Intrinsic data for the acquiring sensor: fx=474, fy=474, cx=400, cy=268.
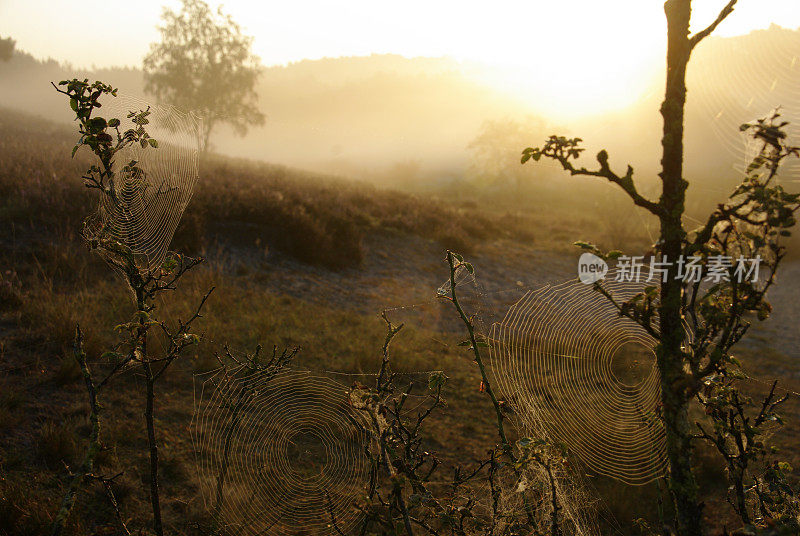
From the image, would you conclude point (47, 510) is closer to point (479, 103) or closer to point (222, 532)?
point (222, 532)

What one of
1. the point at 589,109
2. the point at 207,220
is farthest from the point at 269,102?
the point at 207,220

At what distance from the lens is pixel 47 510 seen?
2.87 m

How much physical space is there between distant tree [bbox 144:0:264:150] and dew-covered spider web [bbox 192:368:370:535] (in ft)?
110

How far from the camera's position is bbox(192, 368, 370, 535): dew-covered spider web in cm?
340

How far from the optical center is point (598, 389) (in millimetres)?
5234

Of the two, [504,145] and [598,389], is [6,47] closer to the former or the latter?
[504,145]

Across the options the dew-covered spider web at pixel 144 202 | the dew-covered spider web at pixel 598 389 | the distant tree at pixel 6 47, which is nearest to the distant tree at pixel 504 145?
the dew-covered spider web at pixel 598 389

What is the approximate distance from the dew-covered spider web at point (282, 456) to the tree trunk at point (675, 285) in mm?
2298

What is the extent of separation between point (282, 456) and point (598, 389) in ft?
11.2

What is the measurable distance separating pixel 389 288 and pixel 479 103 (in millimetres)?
101426

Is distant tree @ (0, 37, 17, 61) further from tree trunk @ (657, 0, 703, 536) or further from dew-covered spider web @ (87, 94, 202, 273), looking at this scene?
tree trunk @ (657, 0, 703, 536)

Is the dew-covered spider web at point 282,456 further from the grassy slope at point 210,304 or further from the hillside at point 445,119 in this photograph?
the hillside at point 445,119

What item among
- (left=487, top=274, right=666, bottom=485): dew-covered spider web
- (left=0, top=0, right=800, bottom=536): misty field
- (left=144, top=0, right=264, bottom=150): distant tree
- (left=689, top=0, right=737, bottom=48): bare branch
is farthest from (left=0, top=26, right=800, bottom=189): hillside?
(left=689, top=0, right=737, bottom=48): bare branch

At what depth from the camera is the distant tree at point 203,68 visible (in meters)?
34.3
